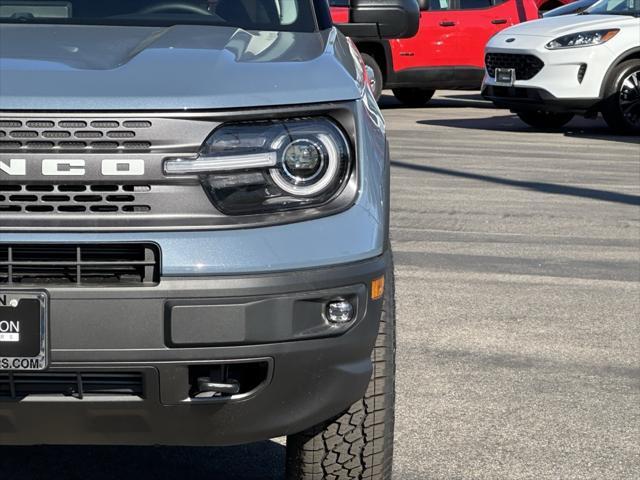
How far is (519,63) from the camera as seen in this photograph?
14688mm

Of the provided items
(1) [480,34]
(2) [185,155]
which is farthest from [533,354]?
(1) [480,34]

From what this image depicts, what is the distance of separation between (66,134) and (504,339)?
321 cm

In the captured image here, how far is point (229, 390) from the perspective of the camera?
299 cm

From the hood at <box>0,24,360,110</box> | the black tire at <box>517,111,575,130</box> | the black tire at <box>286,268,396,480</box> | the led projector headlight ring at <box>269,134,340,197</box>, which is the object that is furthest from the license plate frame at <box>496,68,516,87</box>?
the led projector headlight ring at <box>269,134,340,197</box>

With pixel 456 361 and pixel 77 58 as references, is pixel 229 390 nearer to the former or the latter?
pixel 77 58

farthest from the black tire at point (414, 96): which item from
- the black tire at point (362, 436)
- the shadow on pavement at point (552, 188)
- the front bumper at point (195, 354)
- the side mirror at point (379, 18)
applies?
the front bumper at point (195, 354)

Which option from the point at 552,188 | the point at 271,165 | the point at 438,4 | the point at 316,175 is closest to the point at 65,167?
the point at 271,165

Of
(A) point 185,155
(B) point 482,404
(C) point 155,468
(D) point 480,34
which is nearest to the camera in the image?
(A) point 185,155

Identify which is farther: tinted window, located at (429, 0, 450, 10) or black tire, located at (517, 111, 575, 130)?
tinted window, located at (429, 0, 450, 10)

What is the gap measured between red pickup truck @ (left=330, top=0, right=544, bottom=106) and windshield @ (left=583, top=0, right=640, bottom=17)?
2864 mm

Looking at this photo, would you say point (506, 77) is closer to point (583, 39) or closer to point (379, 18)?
point (583, 39)

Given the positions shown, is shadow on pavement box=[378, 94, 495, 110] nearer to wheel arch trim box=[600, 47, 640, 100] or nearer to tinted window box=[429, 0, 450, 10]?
tinted window box=[429, 0, 450, 10]

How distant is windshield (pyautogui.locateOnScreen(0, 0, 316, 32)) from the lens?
13.1 ft

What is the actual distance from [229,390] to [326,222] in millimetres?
419
